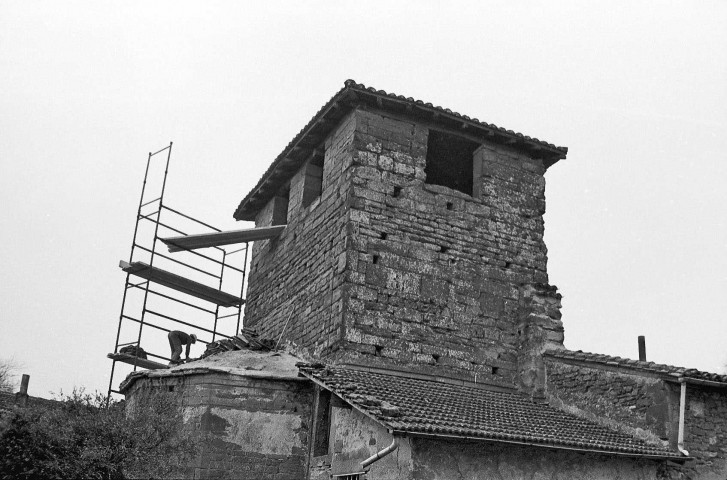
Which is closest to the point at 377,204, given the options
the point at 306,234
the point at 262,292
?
the point at 306,234

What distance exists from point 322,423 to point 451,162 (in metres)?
5.88

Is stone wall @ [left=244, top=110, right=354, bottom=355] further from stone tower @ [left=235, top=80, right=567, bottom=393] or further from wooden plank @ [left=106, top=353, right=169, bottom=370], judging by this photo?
wooden plank @ [left=106, top=353, right=169, bottom=370]

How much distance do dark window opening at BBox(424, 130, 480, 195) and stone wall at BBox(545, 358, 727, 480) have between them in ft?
14.3

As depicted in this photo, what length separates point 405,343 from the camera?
11477 millimetres

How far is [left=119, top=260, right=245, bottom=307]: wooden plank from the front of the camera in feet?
46.8

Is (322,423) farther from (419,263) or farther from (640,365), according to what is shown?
(640,365)

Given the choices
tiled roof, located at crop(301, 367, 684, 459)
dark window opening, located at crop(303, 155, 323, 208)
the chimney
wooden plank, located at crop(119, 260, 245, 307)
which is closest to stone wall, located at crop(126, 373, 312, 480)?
tiled roof, located at crop(301, 367, 684, 459)

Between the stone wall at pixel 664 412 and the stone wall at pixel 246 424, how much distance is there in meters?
4.14

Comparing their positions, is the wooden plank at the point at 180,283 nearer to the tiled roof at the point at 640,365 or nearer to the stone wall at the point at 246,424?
the stone wall at the point at 246,424

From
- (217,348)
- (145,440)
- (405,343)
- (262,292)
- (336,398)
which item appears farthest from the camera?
(262,292)

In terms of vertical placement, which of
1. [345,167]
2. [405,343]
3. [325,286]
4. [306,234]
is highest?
[345,167]

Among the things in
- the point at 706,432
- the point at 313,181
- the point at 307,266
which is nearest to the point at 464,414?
the point at 706,432

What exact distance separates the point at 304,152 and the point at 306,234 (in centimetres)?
158

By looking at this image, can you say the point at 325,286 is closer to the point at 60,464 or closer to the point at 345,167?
the point at 345,167
